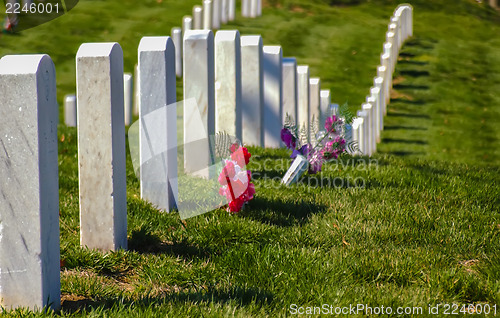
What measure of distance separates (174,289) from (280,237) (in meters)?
0.83

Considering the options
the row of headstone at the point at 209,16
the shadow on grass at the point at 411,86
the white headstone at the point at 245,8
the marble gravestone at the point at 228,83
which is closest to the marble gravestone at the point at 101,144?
the marble gravestone at the point at 228,83

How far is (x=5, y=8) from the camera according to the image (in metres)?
16.3

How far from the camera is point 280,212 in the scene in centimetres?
397

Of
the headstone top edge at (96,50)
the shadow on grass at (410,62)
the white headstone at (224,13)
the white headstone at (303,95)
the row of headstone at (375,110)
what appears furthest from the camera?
the white headstone at (224,13)

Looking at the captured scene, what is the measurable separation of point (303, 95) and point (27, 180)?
5248mm

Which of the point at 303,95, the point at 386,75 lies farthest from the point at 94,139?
the point at 386,75

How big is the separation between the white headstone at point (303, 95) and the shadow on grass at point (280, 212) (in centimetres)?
322

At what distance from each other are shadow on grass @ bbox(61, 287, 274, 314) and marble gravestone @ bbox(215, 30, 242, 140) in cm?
211

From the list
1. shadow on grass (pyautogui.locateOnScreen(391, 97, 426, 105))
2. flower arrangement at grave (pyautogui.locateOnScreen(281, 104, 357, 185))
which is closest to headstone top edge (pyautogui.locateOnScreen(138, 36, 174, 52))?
flower arrangement at grave (pyautogui.locateOnScreen(281, 104, 357, 185))

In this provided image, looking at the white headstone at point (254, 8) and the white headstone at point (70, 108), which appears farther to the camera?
the white headstone at point (254, 8)

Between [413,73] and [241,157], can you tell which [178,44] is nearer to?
[413,73]

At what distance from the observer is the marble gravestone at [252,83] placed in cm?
550

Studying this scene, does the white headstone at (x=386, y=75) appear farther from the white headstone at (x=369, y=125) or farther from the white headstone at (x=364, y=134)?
the white headstone at (x=364, y=134)

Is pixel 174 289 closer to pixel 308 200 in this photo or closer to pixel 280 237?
pixel 280 237
